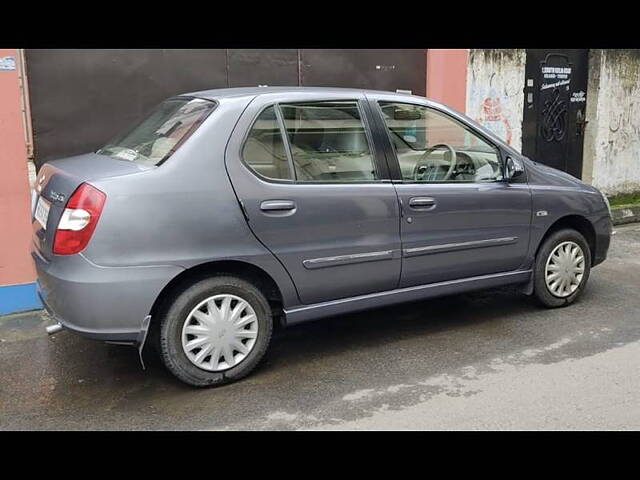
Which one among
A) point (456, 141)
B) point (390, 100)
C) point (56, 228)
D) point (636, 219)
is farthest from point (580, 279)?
point (636, 219)

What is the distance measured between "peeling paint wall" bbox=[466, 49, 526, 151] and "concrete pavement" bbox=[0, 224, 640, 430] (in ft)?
12.0

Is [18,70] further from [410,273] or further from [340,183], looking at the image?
[410,273]

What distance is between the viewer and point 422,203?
14.2 feet

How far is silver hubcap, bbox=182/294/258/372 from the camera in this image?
12.1ft

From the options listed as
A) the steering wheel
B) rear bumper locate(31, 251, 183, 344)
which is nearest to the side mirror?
the steering wheel

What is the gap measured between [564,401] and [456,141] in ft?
6.64

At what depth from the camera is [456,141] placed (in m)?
4.73

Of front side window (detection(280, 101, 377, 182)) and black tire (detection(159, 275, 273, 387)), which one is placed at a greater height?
front side window (detection(280, 101, 377, 182))

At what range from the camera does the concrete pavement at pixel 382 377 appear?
3.47 metres

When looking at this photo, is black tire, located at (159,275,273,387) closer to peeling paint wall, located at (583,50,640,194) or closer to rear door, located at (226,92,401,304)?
rear door, located at (226,92,401,304)

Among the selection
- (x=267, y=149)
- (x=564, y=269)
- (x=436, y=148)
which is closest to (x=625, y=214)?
(x=564, y=269)

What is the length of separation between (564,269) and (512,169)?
3.30ft

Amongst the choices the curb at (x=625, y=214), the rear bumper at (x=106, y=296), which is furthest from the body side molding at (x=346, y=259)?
the curb at (x=625, y=214)

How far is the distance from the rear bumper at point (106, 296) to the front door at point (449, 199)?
1.68 m
